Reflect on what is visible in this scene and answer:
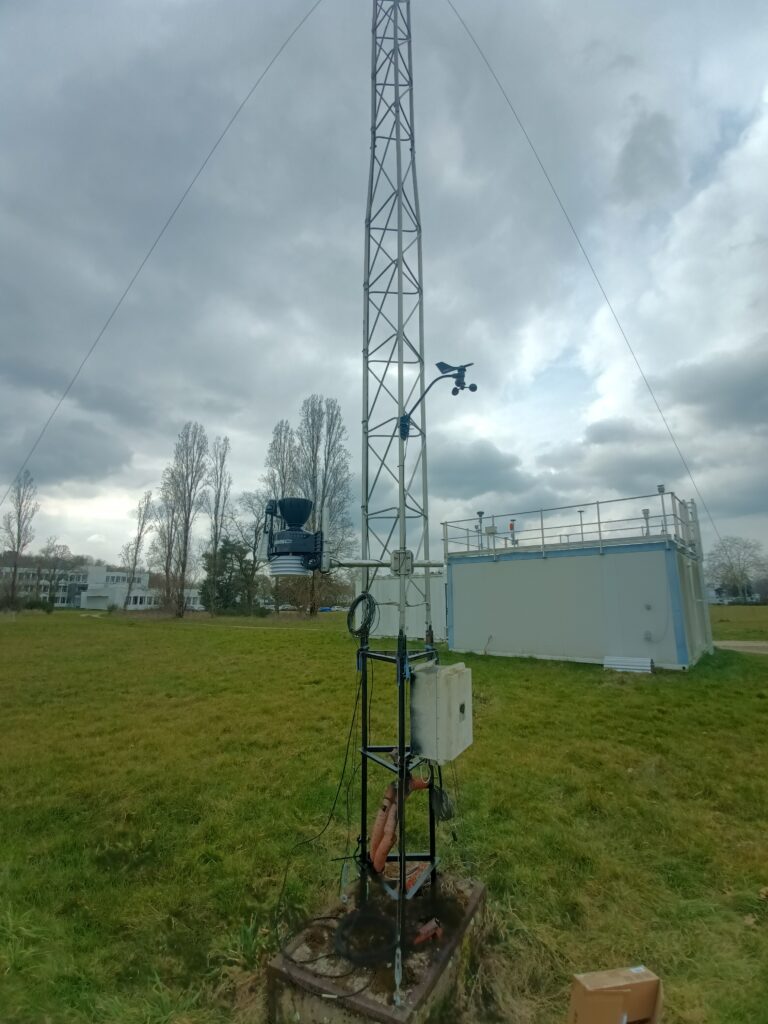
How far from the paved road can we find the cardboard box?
15.9 m

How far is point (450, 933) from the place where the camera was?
2762mm

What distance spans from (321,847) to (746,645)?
60.2ft

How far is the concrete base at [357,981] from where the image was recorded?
7.39ft

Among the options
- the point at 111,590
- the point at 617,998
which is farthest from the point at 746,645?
the point at 111,590

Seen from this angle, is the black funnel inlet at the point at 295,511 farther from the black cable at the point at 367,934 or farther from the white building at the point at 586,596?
the white building at the point at 586,596

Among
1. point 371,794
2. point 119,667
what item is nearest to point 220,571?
point 119,667

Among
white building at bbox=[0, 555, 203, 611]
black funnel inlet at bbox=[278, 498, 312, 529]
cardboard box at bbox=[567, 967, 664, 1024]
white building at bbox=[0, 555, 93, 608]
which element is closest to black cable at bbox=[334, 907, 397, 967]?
cardboard box at bbox=[567, 967, 664, 1024]

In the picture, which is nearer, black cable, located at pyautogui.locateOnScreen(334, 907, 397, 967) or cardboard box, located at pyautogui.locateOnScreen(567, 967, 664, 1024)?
cardboard box, located at pyautogui.locateOnScreen(567, 967, 664, 1024)

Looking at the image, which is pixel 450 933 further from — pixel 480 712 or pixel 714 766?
pixel 480 712

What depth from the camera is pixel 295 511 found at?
3.47 meters

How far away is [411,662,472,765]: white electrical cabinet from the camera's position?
275 cm

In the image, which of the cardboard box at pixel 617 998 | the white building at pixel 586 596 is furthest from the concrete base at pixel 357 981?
the white building at pixel 586 596

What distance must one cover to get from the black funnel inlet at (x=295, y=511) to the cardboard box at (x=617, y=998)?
9.07 feet

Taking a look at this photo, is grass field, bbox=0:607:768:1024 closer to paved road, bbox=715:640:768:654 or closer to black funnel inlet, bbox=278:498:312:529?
black funnel inlet, bbox=278:498:312:529
